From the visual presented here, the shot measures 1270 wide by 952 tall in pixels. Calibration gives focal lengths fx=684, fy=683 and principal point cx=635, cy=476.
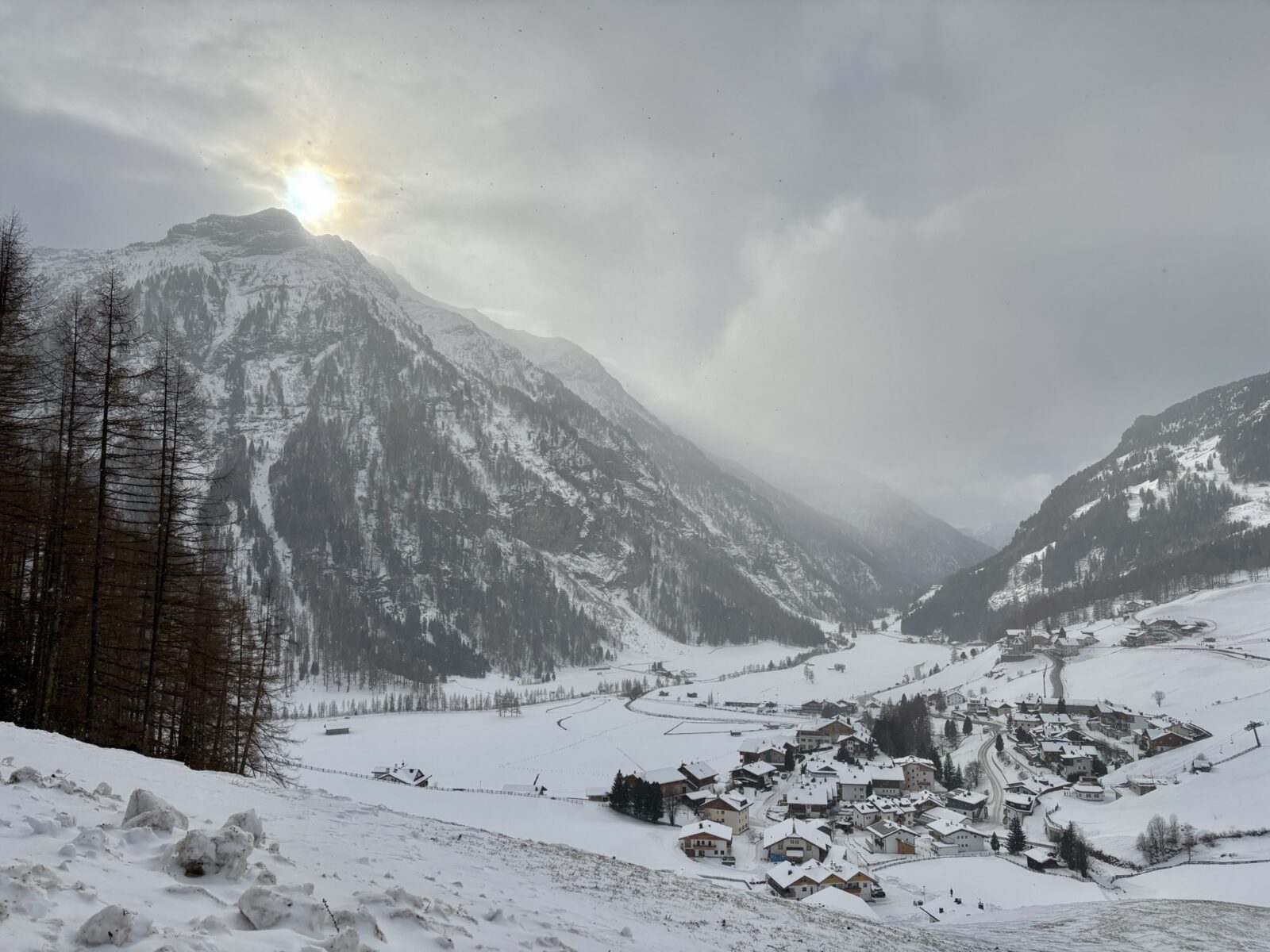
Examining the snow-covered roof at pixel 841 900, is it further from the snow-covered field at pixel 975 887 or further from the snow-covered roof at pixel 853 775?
the snow-covered roof at pixel 853 775

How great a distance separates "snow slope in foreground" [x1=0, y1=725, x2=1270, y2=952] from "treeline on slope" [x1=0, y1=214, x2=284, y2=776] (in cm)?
633

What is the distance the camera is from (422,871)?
363 inches

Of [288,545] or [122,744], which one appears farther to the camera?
[288,545]

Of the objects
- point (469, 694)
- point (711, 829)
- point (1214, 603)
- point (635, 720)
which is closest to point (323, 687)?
point (469, 694)

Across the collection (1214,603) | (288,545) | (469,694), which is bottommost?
(469,694)

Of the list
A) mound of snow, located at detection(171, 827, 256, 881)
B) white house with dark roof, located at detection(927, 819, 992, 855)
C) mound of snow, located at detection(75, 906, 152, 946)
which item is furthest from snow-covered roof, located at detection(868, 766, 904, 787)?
mound of snow, located at detection(75, 906, 152, 946)

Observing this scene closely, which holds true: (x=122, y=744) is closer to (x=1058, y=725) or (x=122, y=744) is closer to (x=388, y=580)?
(x=1058, y=725)

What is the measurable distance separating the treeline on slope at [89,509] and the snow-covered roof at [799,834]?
3803 centimetres

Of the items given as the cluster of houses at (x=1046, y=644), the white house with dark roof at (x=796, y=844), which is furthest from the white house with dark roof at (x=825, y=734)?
the cluster of houses at (x=1046, y=644)

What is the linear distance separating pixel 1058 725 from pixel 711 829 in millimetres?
61368

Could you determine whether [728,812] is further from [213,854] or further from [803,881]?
[213,854]

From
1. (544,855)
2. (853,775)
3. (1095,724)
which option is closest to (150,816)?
(544,855)

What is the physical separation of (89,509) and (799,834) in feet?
→ 148

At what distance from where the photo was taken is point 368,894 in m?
6.67
